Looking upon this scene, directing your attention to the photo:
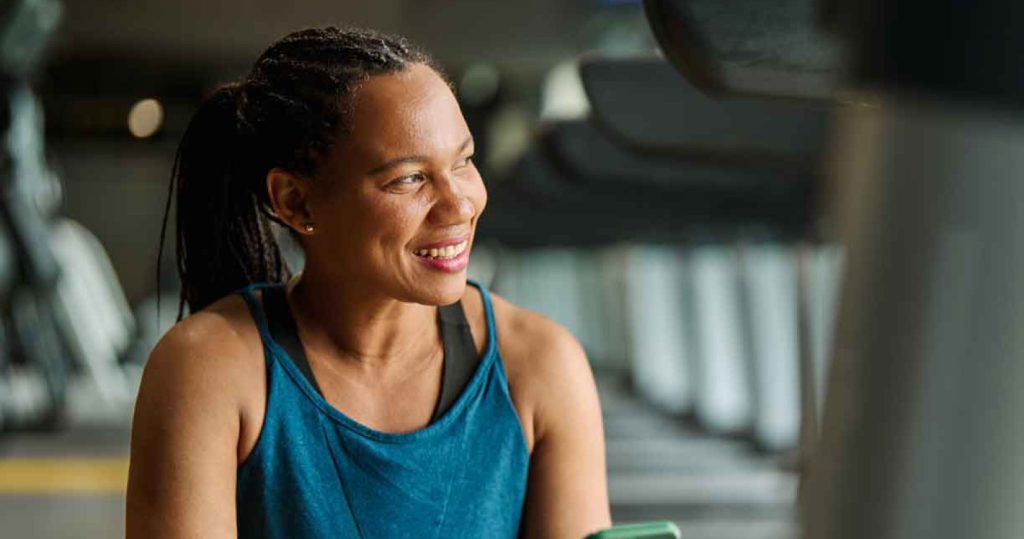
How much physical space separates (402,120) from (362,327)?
8.2 inches

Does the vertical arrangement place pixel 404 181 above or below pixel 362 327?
above

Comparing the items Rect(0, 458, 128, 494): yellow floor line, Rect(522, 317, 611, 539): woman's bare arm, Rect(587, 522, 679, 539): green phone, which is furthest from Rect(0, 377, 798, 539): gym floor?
Rect(587, 522, 679, 539): green phone

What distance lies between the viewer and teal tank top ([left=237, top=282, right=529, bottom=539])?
1180mm

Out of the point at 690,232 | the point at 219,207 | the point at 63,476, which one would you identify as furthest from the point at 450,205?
the point at 690,232

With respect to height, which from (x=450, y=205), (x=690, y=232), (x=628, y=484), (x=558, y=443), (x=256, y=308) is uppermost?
(x=450, y=205)

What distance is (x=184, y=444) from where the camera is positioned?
1.14m

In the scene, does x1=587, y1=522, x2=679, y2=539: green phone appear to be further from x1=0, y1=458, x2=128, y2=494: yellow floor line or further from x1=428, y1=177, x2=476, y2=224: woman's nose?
x1=0, y1=458, x2=128, y2=494: yellow floor line

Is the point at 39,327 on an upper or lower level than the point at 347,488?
lower

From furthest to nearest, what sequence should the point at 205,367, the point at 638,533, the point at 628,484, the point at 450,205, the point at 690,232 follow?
the point at 690,232 < the point at 628,484 < the point at 205,367 < the point at 450,205 < the point at 638,533

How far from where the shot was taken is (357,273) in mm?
1149

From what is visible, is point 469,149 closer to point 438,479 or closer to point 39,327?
point 438,479

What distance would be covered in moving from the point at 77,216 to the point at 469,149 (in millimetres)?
13541

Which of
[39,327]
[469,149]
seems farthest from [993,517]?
[39,327]

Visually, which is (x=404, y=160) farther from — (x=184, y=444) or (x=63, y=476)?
(x=63, y=476)
